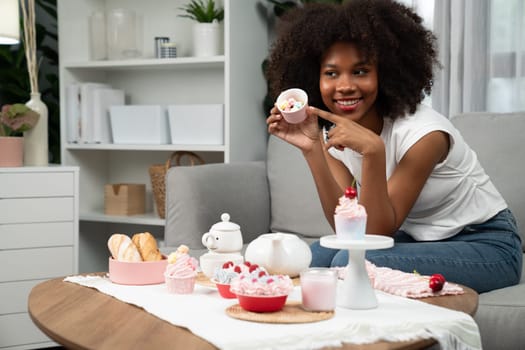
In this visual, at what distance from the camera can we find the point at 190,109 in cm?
299

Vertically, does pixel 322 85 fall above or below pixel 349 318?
above

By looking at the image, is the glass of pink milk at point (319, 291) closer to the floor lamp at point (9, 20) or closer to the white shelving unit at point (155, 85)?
the white shelving unit at point (155, 85)

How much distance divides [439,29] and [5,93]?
2015mm

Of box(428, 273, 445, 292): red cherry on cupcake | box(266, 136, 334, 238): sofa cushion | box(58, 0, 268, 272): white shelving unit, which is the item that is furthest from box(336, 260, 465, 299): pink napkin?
box(58, 0, 268, 272): white shelving unit

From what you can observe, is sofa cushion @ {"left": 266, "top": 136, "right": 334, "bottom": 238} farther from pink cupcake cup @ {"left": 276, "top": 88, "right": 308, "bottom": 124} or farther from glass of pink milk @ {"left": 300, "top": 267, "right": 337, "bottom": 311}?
glass of pink milk @ {"left": 300, "top": 267, "right": 337, "bottom": 311}

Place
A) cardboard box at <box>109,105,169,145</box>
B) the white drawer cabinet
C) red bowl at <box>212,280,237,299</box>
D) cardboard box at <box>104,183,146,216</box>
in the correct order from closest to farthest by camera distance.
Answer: red bowl at <box>212,280,237,299</box> → the white drawer cabinet → cardboard box at <box>109,105,169,145</box> → cardboard box at <box>104,183,146,216</box>

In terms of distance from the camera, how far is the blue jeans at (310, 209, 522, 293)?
155 cm

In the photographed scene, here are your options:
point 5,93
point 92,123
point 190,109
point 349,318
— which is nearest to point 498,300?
point 349,318

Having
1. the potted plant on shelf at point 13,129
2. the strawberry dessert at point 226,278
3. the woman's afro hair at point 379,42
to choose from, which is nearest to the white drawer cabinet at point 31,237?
the potted plant on shelf at point 13,129

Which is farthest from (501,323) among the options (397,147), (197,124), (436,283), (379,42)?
(197,124)

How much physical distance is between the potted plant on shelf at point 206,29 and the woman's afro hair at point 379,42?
1080mm

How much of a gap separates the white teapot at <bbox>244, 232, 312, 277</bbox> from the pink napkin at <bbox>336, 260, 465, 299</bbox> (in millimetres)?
141

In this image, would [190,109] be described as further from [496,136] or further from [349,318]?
[349,318]

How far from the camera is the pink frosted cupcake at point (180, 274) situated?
4.25 ft
